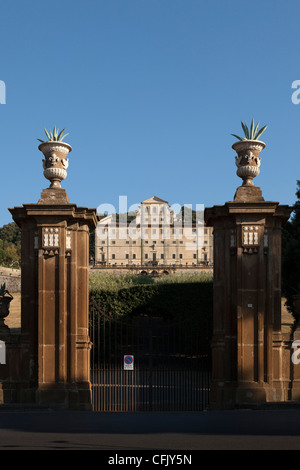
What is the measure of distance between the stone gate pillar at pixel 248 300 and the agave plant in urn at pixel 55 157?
3653 mm

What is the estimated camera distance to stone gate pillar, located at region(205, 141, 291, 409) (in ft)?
39.6

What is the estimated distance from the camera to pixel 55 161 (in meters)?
12.6

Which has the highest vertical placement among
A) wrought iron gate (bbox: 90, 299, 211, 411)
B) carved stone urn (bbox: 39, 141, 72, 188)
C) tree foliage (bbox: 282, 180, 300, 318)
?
carved stone urn (bbox: 39, 141, 72, 188)

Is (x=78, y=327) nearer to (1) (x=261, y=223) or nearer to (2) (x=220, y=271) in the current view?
(2) (x=220, y=271)

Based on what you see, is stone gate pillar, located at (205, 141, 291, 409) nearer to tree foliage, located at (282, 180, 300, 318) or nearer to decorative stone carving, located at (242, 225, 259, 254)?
decorative stone carving, located at (242, 225, 259, 254)

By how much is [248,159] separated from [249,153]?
0.14 meters

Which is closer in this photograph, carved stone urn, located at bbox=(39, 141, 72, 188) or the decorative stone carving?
the decorative stone carving

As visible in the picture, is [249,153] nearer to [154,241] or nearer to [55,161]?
[55,161]

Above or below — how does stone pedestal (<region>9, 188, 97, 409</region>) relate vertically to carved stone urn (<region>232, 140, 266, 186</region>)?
below

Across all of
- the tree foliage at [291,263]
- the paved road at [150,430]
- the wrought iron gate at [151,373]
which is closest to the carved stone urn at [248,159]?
the wrought iron gate at [151,373]

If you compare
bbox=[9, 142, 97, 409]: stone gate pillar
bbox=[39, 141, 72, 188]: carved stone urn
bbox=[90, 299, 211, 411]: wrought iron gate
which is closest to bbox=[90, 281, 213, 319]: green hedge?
bbox=[90, 299, 211, 411]: wrought iron gate

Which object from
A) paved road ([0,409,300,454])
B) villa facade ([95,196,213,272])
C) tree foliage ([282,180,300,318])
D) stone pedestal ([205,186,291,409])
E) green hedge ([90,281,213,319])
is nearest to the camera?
paved road ([0,409,300,454])

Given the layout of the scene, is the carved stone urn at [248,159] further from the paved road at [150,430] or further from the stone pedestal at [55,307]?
the paved road at [150,430]

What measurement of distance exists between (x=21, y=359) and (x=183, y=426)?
4.48 meters
